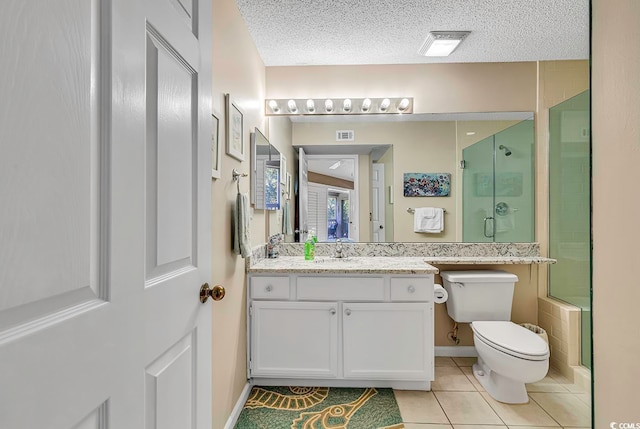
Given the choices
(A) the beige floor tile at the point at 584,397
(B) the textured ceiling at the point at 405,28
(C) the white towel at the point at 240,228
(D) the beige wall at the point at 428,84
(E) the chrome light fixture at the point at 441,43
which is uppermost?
(B) the textured ceiling at the point at 405,28

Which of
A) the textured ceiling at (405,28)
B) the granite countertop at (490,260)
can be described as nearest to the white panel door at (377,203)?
the granite countertop at (490,260)

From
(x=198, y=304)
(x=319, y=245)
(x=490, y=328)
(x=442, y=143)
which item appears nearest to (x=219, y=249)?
(x=198, y=304)

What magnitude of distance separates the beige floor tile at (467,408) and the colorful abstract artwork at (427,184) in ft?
4.71

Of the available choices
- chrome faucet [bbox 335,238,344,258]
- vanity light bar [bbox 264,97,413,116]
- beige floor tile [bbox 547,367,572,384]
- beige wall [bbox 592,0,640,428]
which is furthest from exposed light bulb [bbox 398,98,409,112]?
beige floor tile [bbox 547,367,572,384]

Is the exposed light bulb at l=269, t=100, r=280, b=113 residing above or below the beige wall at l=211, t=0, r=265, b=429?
above

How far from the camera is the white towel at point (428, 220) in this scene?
270 centimetres

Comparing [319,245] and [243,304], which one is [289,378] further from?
[319,245]

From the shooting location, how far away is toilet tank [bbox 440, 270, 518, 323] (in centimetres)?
241

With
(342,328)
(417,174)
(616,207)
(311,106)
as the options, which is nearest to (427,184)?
(417,174)

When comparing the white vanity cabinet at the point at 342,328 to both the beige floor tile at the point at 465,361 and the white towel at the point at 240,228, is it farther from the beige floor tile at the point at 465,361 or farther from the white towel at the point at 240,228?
the beige floor tile at the point at 465,361

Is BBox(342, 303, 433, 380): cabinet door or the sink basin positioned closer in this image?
BBox(342, 303, 433, 380): cabinet door

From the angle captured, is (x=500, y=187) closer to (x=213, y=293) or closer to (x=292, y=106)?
(x=292, y=106)

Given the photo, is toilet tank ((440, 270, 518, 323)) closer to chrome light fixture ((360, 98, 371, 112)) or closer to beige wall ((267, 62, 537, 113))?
beige wall ((267, 62, 537, 113))

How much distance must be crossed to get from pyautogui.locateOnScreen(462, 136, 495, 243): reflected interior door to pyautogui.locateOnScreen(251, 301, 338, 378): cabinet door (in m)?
1.35
